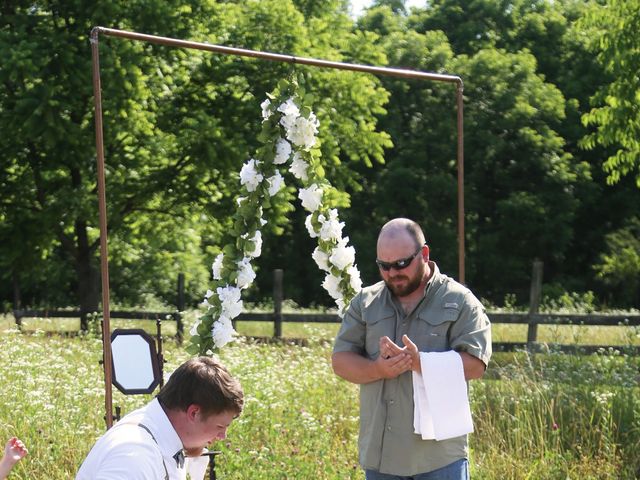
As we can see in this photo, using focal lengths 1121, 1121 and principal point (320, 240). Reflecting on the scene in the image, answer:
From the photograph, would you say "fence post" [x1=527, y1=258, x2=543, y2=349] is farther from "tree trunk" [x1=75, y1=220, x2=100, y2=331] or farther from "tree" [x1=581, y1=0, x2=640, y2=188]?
"tree trunk" [x1=75, y1=220, x2=100, y2=331]

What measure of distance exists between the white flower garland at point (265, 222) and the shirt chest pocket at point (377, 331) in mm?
2046

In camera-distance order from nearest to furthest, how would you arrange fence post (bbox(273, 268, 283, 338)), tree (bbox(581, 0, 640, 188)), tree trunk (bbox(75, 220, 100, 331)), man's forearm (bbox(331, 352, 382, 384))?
man's forearm (bbox(331, 352, 382, 384)) → tree (bbox(581, 0, 640, 188)) → fence post (bbox(273, 268, 283, 338)) → tree trunk (bbox(75, 220, 100, 331))

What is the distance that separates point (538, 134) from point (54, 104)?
2054 cm

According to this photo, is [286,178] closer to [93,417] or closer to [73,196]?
[73,196]

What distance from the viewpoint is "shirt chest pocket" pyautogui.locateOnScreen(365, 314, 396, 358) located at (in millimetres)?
4785

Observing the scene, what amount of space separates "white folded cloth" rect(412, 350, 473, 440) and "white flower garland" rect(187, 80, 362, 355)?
2351 millimetres

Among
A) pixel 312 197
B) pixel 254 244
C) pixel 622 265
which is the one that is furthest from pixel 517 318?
pixel 622 265

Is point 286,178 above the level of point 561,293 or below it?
above

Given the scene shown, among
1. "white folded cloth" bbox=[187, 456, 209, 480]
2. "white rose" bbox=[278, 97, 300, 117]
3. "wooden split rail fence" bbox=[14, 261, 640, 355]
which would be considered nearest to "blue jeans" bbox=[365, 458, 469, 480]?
"white folded cloth" bbox=[187, 456, 209, 480]

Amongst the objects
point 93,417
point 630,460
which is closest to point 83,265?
point 93,417

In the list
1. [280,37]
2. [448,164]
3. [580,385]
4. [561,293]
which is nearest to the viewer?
[580,385]

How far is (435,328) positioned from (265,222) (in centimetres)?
239

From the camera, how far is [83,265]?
1977 cm

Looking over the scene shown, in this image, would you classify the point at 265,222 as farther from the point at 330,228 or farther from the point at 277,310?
the point at 277,310
